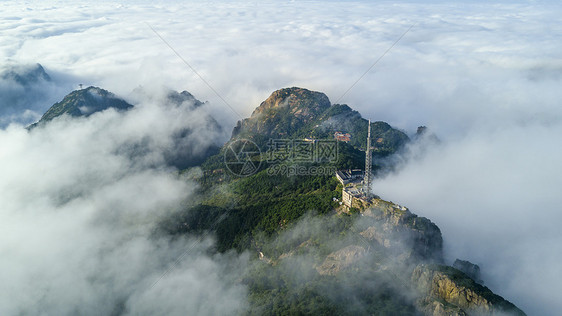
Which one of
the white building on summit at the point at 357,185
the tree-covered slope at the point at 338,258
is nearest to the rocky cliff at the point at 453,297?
the tree-covered slope at the point at 338,258

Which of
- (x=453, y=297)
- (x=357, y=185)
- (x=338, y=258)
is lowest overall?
(x=338, y=258)

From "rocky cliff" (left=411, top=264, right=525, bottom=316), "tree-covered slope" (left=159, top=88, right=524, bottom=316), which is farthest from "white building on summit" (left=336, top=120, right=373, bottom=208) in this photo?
"rocky cliff" (left=411, top=264, right=525, bottom=316)

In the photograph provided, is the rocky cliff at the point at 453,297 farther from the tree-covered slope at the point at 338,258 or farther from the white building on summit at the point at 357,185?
the white building on summit at the point at 357,185

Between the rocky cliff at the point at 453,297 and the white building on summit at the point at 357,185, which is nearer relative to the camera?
the rocky cliff at the point at 453,297

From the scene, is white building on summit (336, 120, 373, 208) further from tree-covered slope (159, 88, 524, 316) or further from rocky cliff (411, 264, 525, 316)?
rocky cliff (411, 264, 525, 316)

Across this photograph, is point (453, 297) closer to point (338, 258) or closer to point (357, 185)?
point (338, 258)

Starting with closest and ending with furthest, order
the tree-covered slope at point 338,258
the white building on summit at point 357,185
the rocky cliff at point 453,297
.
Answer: the rocky cliff at point 453,297 → the tree-covered slope at point 338,258 → the white building on summit at point 357,185

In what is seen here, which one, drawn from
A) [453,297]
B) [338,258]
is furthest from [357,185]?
[453,297]

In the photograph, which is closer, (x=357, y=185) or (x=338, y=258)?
(x=338, y=258)

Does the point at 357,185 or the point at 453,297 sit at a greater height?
the point at 453,297

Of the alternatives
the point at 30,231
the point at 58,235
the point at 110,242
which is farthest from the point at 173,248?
the point at 30,231

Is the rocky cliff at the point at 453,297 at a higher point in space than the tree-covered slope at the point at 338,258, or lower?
higher

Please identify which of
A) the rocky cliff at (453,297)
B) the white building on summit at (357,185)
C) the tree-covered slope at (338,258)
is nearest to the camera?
the rocky cliff at (453,297)
